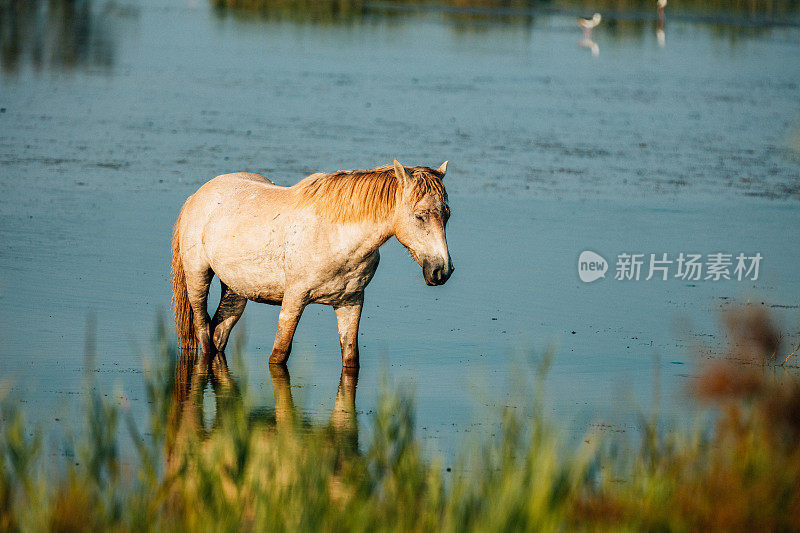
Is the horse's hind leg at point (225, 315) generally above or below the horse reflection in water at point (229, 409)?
above

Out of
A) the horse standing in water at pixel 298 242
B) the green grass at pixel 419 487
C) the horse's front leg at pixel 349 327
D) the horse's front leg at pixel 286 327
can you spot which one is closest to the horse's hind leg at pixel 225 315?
the horse standing in water at pixel 298 242

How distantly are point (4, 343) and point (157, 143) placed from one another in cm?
826

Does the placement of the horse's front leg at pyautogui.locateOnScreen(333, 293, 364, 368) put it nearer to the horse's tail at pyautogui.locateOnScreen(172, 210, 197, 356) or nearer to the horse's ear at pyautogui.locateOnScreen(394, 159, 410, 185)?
the horse's ear at pyautogui.locateOnScreen(394, 159, 410, 185)

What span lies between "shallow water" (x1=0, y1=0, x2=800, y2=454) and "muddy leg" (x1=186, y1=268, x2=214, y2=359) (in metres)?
0.32

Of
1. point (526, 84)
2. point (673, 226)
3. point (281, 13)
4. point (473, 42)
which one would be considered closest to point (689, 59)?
point (473, 42)

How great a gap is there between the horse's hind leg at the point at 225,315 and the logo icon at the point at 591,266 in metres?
3.50

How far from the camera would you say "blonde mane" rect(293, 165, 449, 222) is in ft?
21.8

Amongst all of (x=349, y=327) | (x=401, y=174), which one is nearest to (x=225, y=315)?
(x=349, y=327)

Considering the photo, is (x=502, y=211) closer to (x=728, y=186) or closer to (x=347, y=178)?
(x=728, y=186)

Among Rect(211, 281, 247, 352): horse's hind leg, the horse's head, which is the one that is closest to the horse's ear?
the horse's head

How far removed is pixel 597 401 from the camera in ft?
23.4

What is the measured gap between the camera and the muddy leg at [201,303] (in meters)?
7.74

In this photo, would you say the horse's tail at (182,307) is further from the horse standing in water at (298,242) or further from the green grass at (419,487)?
the green grass at (419,487)

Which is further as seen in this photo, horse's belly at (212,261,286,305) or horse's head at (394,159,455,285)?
horse's belly at (212,261,286,305)
